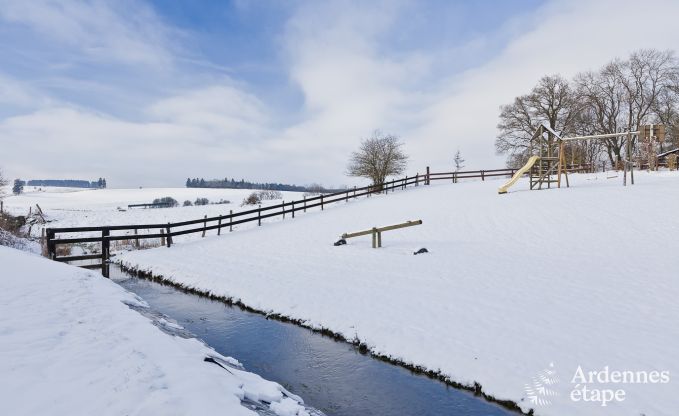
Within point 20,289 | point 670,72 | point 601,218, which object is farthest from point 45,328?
point 670,72

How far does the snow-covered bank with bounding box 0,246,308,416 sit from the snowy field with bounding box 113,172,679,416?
3120mm

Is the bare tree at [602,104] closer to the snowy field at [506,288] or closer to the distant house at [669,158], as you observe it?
the distant house at [669,158]

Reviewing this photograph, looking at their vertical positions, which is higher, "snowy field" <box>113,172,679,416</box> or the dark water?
"snowy field" <box>113,172,679,416</box>

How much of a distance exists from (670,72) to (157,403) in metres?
45.8

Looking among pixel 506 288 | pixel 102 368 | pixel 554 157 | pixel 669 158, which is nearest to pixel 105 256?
pixel 102 368

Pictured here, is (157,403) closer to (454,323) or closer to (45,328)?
(45,328)

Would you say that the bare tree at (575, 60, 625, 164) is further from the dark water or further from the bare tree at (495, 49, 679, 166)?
the dark water

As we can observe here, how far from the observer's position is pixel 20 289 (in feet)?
22.6

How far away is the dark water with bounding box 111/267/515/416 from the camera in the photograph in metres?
5.14

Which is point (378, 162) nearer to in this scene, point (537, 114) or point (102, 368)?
point (537, 114)

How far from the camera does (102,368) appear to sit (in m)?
4.17

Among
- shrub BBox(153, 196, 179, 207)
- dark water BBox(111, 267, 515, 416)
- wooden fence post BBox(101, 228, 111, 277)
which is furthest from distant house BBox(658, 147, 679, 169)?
shrub BBox(153, 196, 179, 207)

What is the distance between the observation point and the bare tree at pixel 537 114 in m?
36.0

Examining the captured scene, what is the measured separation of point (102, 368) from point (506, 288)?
823 centimetres
